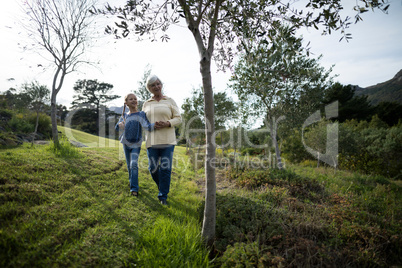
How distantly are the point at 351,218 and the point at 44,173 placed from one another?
6479 millimetres

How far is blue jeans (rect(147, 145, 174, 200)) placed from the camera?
3.95 metres

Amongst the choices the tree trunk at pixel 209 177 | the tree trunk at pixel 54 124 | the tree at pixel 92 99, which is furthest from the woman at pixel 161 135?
the tree at pixel 92 99

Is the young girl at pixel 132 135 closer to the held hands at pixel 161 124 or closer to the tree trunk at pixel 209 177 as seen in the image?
the held hands at pixel 161 124

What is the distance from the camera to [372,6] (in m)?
2.28

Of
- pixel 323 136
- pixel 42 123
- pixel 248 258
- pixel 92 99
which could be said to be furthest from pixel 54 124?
pixel 92 99

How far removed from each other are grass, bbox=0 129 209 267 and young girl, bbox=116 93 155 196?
0.42 meters

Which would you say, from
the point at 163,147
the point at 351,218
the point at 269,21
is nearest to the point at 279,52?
the point at 269,21

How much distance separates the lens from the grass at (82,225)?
6.13 ft

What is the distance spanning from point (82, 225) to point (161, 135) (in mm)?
2079

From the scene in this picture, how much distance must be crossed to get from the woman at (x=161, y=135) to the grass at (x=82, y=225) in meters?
0.61

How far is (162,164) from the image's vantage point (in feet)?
13.0

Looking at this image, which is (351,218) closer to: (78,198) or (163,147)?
(163,147)

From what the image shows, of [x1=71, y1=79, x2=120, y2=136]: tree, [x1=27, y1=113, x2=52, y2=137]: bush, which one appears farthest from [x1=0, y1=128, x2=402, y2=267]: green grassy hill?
[x1=71, y1=79, x2=120, y2=136]: tree

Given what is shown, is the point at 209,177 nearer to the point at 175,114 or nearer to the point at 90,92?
the point at 175,114
